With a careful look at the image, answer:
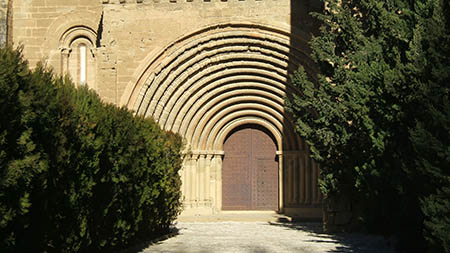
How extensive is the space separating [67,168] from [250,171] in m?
12.1

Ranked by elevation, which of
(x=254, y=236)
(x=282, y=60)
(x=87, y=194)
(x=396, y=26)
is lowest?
(x=254, y=236)

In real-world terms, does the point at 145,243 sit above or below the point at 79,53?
below

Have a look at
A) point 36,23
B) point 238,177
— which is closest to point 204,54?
point 238,177

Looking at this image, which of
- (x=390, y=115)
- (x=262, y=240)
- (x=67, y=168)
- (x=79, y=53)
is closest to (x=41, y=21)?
(x=79, y=53)

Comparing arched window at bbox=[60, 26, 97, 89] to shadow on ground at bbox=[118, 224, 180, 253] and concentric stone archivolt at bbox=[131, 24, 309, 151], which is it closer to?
concentric stone archivolt at bbox=[131, 24, 309, 151]

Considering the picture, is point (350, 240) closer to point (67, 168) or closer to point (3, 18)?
point (67, 168)

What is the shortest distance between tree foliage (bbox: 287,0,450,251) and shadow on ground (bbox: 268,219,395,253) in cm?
34

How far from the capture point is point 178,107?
711 inches

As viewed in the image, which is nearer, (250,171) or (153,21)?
(153,21)

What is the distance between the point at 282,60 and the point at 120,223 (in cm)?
886

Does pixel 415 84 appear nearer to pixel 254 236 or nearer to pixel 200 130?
pixel 254 236

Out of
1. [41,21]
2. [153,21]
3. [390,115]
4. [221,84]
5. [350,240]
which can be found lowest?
[350,240]

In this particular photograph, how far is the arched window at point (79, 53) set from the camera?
19812mm

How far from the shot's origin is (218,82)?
715 inches
